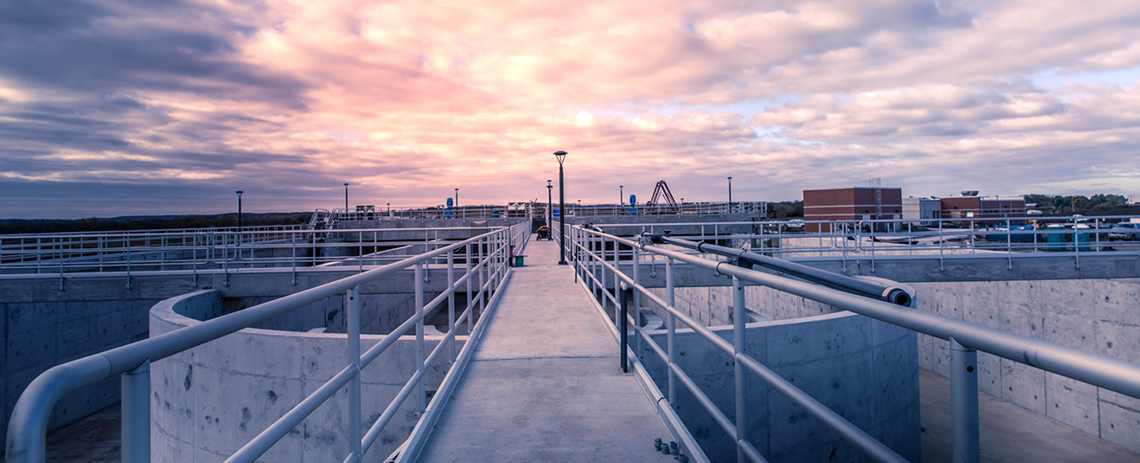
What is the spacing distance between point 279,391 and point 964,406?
7.24 metres

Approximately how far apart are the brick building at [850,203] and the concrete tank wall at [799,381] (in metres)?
55.7

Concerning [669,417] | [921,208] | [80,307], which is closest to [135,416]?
[669,417]

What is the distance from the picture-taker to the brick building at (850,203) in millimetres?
62281

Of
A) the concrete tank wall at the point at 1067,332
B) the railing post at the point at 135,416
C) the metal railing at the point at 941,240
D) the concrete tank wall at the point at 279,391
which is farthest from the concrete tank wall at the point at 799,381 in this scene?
the concrete tank wall at the point at 1067,332

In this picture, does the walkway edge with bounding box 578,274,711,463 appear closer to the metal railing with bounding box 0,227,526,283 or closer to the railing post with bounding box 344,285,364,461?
the railing post with bounding box 344,285,364,461

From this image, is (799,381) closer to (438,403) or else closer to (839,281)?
(438,403)

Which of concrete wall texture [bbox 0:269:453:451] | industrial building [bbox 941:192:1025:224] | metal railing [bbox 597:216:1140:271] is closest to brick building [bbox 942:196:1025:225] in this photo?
industrial building [bbox 941:192:1025:224]

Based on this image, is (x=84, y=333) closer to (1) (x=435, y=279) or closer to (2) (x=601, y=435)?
(1) (x=435, y=279)

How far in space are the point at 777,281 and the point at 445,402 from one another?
321cm

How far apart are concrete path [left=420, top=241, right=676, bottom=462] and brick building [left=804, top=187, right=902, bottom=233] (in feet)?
195

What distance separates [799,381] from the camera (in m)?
7.91

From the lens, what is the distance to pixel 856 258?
1491 cm

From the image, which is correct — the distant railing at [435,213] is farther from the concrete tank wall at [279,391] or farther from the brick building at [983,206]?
the brick building at [983,206]

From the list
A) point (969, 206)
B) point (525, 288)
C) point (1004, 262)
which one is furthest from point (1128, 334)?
point (969, 206)
